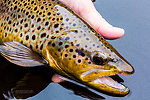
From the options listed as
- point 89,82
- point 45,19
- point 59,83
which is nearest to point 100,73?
point 89,82

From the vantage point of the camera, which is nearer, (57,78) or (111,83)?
(111,83)

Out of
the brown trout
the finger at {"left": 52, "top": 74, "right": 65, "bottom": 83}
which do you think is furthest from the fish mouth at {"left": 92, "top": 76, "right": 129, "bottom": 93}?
the finger at {"left": 52, "top": 74, "right": 65, "bottom": 83}

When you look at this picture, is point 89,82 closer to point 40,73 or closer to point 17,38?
point 40,73

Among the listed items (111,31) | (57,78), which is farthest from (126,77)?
(57,78)

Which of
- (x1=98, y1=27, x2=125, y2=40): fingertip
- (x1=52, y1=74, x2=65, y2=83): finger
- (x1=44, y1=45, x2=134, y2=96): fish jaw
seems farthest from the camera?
(x1=98, y1=27, x2=125, y2=40): fingertip

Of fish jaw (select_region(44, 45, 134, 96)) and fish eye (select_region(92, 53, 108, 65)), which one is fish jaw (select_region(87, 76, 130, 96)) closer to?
fish jaw (select_region(44, 45, 134, 96))

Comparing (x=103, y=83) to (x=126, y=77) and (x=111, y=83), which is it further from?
(x=126, y=77)
